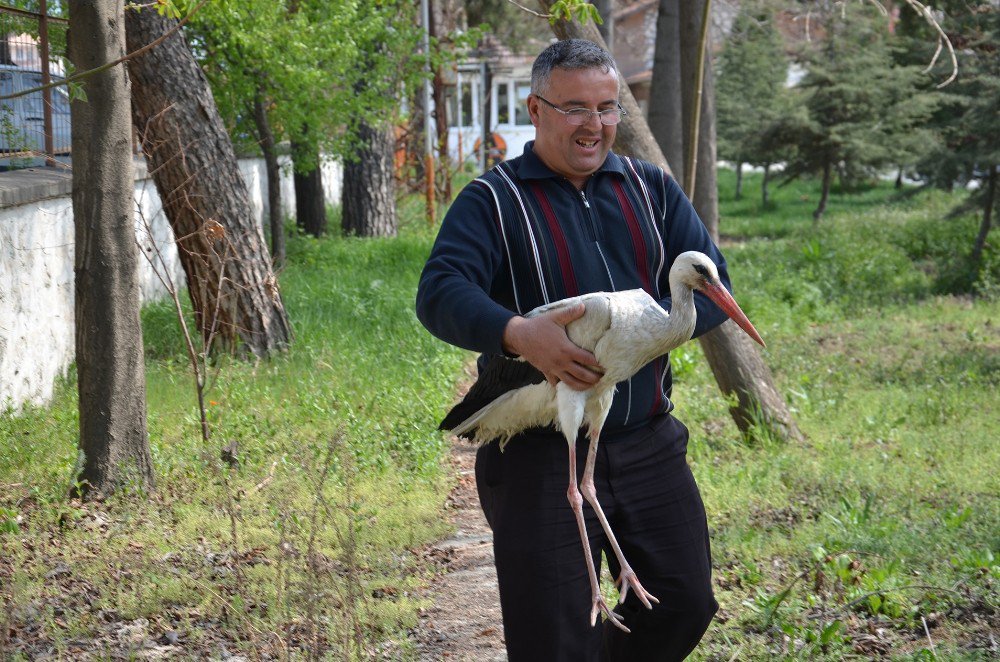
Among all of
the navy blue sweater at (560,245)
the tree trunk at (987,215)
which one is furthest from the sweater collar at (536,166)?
the tree trunk at (987,215)

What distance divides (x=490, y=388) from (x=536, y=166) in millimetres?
751

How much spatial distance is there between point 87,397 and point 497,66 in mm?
29501

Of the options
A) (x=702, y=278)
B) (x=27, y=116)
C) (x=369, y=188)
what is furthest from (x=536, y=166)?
(x=369, y=188)

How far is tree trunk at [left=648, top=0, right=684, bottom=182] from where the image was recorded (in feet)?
48.8

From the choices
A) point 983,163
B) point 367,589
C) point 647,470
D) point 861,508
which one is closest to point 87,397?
point 367,589

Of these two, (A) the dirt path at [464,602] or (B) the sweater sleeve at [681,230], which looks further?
(A) the dirt path at [464,602]

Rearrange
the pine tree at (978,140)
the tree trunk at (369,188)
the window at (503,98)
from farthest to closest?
the window at (503,98) → the tree trunk at (369,188) → the pine tree at (978,140)

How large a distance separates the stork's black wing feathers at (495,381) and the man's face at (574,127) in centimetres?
66

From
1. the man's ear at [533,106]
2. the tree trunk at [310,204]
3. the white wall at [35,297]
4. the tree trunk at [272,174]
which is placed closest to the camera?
the man's ear at [533,106]

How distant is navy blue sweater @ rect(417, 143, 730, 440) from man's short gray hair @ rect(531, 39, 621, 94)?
0.26 metres

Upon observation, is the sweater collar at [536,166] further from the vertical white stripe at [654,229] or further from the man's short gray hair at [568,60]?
the man's short gray hair at [568,60]

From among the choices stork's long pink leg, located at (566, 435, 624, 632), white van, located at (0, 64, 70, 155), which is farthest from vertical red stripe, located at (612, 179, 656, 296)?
white van, located at (0, 64, 70, 155)

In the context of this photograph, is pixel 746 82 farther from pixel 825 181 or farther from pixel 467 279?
Result: pixel 467 279

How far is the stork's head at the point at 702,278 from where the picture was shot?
320cm
